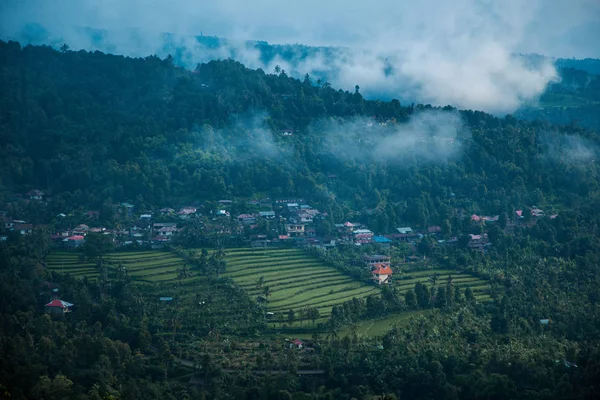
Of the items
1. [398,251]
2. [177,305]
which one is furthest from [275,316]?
[398,251]

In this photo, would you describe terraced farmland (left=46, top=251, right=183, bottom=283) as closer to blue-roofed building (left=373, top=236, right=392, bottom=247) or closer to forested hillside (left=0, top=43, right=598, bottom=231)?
forested hillside (left=0, top=43, right=598, bottom=231)

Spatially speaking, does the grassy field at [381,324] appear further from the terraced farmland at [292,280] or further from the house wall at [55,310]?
the house wall at [55,310]

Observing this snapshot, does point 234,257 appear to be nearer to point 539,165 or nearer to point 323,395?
point 323,395

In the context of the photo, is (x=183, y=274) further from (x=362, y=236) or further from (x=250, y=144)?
(x=250, y=144)

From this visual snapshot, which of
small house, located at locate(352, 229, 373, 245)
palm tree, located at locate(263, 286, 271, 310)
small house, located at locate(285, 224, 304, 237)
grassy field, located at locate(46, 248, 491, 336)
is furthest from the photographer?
small house, located at locate(285, 224, 304, 237)

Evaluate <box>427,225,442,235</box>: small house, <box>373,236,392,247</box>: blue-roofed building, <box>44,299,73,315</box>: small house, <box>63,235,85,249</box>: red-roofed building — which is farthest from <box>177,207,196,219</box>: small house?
<box>427,225,442,235</box>: small house

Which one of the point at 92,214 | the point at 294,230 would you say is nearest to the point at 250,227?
the point at 294,230
